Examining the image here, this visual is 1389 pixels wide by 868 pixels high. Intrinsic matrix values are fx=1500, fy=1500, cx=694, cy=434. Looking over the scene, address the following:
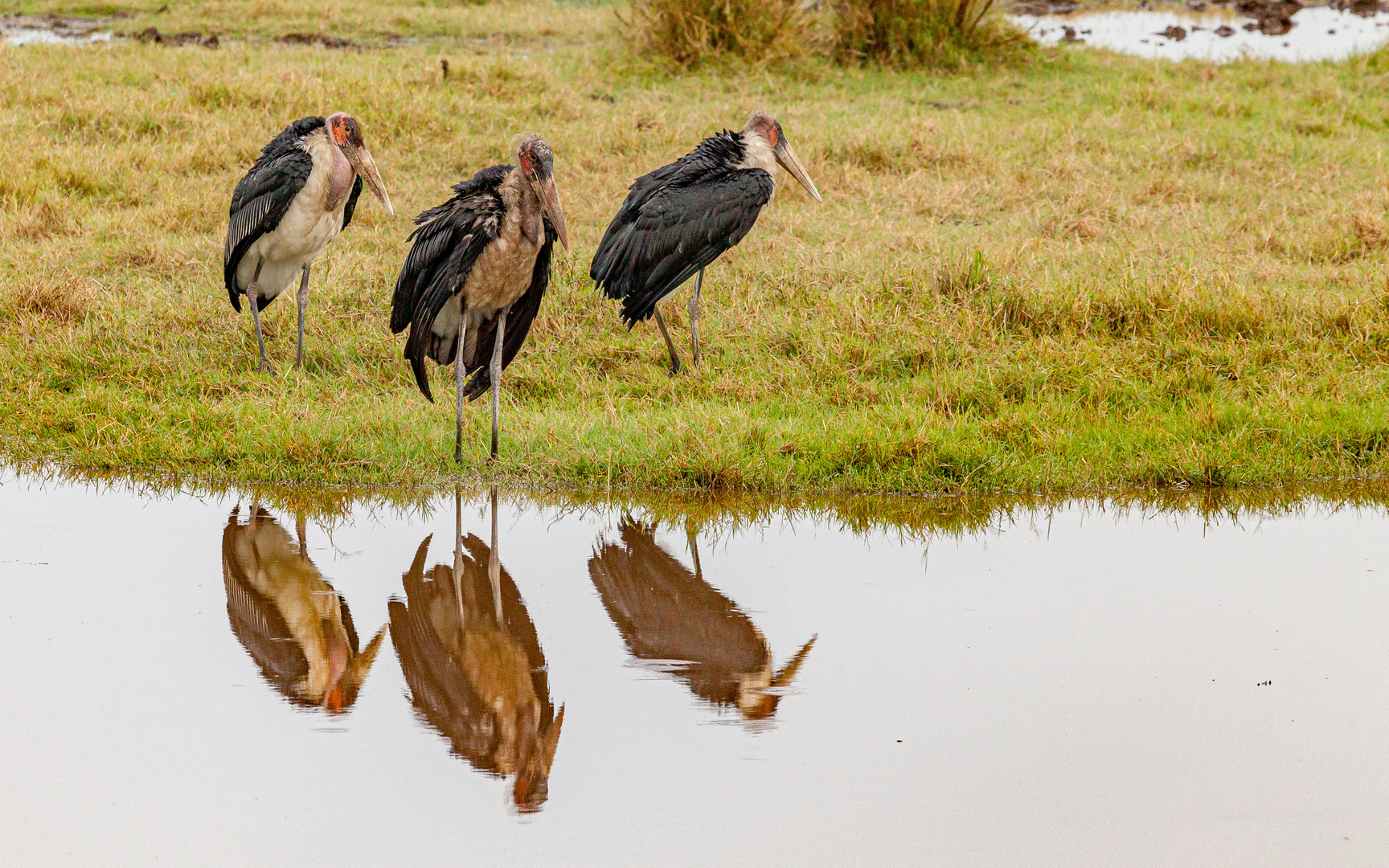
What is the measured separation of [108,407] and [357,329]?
4.15 ft

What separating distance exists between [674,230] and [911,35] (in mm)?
5580

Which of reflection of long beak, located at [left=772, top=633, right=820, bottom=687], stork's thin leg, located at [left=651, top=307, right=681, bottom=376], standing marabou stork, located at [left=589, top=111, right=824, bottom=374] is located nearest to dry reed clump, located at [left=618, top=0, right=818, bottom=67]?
standing marabou stork, located at [left=589, top=111, right=824, bottom=374]

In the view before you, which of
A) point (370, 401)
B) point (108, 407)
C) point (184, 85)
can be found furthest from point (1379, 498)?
A: point (184, 85)

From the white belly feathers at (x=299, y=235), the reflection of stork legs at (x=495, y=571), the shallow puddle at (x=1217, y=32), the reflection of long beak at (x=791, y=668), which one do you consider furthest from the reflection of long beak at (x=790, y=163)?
the shallow puddle at (x=1217, y=32)

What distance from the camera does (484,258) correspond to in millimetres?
5285

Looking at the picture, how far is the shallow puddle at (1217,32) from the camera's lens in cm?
1388

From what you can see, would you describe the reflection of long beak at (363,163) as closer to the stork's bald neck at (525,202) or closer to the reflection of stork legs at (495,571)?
the stork's bald neck at (525,202)

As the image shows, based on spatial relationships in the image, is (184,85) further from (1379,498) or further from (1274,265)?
(1379,498)

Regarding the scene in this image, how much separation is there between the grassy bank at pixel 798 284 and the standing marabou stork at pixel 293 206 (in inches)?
9.8

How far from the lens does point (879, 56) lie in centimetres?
1142

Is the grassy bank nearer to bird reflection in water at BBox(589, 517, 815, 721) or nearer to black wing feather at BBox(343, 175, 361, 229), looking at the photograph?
black wing feather at BBox(343, 175, 361, 229)

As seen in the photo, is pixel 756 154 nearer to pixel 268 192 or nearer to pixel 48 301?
pixel 268 192

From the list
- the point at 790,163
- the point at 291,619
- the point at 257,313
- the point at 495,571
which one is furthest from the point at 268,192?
the point at 291,619

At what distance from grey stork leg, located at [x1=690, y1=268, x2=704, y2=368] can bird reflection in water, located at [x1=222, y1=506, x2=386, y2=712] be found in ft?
7.41
